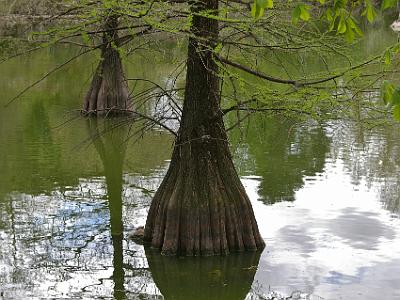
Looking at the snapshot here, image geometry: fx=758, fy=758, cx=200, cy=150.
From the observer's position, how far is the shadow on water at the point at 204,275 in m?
8.87

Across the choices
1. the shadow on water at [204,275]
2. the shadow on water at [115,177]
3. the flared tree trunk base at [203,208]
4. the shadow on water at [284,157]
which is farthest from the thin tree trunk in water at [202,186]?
the shadow on water at [284,157]

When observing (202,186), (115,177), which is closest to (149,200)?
(115,177)

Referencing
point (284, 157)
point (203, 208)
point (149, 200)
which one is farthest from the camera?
point (284, 157)

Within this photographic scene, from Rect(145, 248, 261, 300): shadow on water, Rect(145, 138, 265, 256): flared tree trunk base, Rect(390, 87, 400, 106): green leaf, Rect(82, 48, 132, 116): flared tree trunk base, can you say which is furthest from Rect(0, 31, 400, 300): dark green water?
Rect(390, 87, 400, 106): green leaf

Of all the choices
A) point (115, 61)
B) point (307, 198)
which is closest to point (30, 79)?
point (115, 61)

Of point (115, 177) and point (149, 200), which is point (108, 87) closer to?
point (115, 177)

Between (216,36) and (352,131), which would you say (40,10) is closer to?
(352,131)

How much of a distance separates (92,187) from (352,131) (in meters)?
7.67

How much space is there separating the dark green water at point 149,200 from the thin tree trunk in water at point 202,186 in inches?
9.9

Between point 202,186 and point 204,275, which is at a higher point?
point 202,186

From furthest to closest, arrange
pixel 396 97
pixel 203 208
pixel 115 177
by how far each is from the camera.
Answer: pixel 115 177 → pixel 203 208 → pixel 396 97

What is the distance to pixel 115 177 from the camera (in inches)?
565

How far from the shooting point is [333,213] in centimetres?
1186

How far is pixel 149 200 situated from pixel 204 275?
354cm
